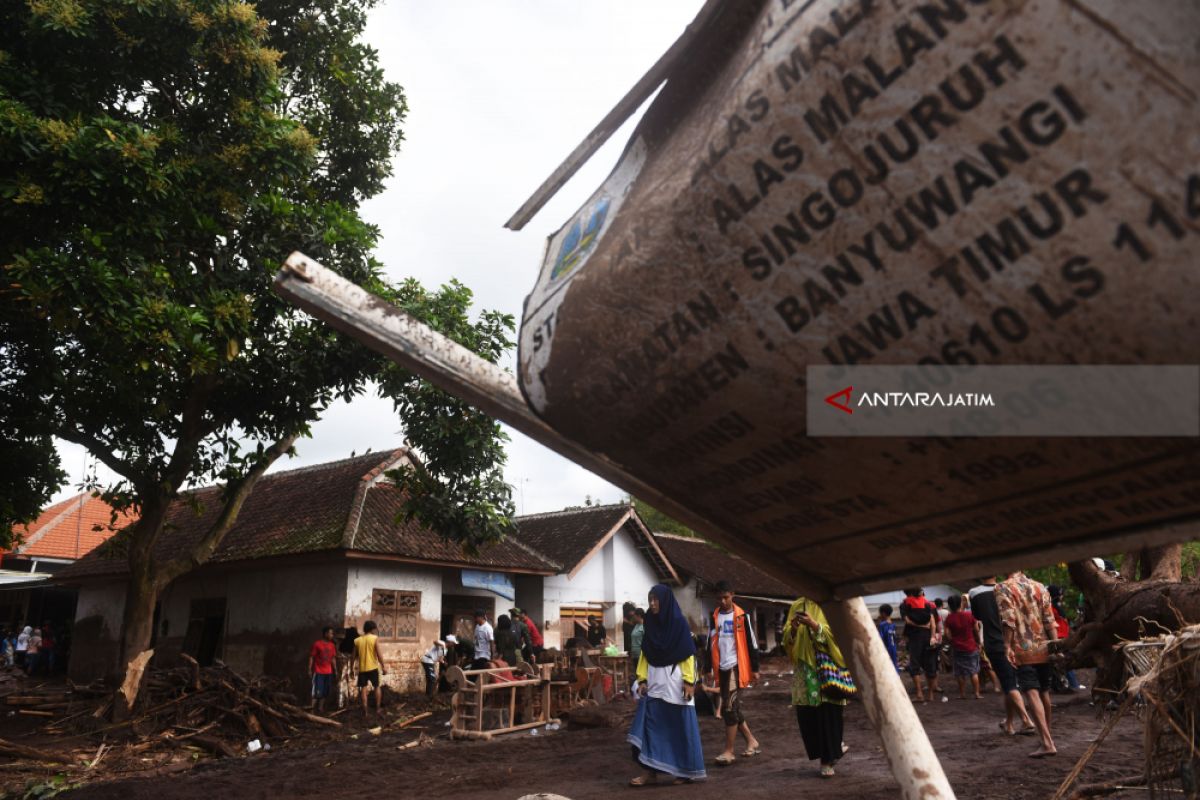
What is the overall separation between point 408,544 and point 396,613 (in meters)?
1.47

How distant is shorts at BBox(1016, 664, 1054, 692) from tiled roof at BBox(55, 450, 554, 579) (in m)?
11.4

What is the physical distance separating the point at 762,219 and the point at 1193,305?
474 mm

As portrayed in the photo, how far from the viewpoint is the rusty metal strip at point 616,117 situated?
114cm

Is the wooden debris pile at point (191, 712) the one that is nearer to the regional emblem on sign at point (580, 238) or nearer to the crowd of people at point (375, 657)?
the crowd of people at point (375, 657)

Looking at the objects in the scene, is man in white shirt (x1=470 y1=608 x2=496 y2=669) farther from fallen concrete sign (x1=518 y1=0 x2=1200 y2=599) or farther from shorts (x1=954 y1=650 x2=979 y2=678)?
fallen concrete sign (x1=518 y1=0 x2=1200 y2=599)

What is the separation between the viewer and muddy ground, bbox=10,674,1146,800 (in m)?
6.03

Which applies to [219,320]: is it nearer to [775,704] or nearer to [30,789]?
[30,789]

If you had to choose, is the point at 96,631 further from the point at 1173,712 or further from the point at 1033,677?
the point at 1173,712

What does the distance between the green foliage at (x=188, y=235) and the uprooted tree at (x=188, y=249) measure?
24mm

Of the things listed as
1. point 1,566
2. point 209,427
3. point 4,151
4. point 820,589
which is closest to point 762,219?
point 820,589

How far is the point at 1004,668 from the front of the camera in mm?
7297

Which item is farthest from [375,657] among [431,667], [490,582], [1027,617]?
[1027,617]

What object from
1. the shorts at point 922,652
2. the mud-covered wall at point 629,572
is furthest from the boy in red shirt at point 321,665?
the mud-covered wall at point 629,572

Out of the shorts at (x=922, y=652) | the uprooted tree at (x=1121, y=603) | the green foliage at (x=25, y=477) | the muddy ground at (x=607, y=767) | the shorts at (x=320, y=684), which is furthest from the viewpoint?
the shorts at (x=320, y=684)
